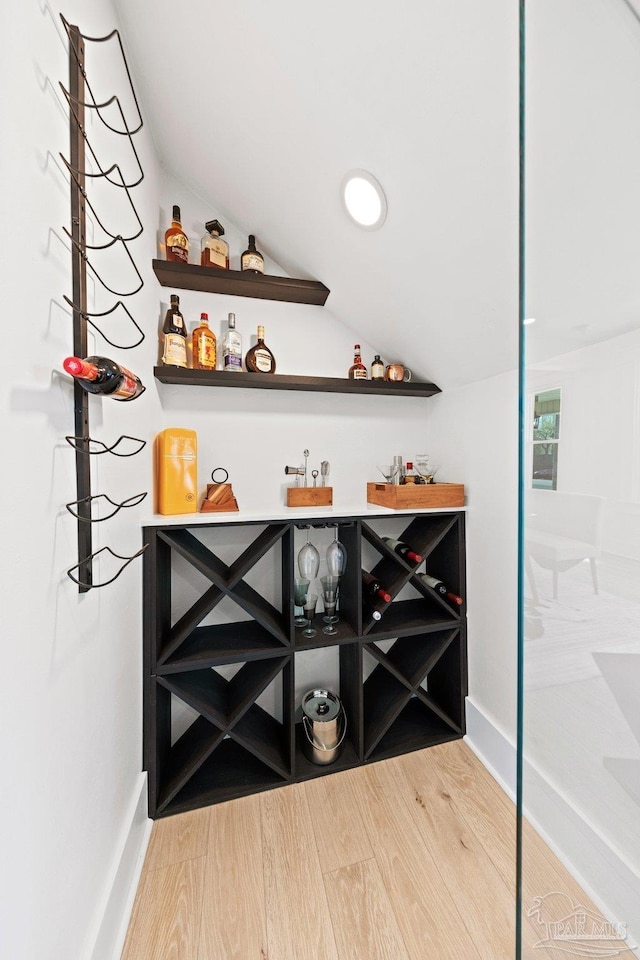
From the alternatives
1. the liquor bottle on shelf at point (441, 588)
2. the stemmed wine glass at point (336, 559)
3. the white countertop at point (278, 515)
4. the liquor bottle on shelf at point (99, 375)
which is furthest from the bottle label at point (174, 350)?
the liquor bottle on shelf at point (441, 588)

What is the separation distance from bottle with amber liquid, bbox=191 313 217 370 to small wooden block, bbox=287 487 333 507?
23.0 inches

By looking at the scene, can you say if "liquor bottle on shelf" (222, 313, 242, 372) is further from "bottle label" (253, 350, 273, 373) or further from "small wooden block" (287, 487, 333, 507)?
"small wooden block" (287, 487, 333, 507)

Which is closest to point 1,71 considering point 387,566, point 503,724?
point 387,566

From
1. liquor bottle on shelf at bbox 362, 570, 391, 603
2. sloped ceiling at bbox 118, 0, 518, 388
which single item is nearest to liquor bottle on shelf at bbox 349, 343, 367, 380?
sloped ceiling at bbox 118, 0, 518, 388

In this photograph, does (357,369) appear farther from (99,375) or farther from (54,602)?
(54,602)

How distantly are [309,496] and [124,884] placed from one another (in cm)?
121

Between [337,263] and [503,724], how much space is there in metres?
1.83

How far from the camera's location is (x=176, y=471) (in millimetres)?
1334

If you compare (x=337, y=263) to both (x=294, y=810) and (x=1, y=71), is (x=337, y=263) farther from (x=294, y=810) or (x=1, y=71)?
(x=294, y=810)

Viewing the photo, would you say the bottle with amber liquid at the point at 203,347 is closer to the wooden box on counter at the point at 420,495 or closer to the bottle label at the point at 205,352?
the bottle label at the point at 205,352

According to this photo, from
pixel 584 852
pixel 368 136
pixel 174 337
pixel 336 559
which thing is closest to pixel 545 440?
pixel 584 852

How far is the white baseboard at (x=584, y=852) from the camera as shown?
0.50m

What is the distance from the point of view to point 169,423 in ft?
4.83

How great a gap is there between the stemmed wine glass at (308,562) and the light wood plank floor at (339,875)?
29.4 inches
